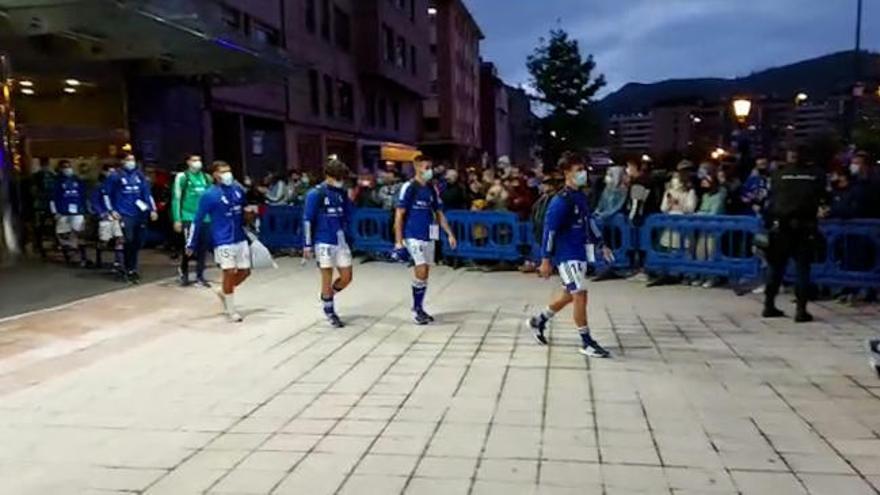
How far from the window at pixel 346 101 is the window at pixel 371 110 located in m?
2.73

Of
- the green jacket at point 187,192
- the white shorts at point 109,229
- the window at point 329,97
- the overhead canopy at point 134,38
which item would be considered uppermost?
the window at point 329,97

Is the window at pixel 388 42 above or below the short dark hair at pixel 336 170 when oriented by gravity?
above

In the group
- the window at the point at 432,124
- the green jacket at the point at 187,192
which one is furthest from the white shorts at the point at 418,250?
the window at the point at 432,124

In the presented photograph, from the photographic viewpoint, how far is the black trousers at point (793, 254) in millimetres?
9000

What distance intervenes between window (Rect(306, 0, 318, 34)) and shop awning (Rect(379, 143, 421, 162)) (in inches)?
355

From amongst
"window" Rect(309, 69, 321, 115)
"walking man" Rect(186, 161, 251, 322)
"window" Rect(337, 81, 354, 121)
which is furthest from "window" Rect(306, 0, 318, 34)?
"walking man" Rect(186, 161, 251, 322)

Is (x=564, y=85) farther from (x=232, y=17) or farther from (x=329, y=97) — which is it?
(x=232, y=17)

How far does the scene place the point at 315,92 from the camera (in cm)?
3083

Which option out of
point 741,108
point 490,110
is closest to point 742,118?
point 741,108

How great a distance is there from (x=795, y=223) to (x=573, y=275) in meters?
3.33

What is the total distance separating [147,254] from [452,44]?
46464mm

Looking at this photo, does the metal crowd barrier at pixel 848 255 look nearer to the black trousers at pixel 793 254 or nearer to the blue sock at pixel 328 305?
the black trousers at pixel 793 254

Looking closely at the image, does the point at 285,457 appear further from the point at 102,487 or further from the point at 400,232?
the point at 400,232

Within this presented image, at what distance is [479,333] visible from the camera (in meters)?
8.58
